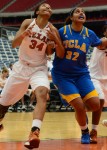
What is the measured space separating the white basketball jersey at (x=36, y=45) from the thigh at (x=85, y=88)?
0.63 metres

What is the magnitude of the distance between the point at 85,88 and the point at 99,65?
90cm

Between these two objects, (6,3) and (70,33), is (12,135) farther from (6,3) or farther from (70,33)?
(6,3)

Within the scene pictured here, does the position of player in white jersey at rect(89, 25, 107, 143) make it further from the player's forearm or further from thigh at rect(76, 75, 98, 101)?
the player's forearm

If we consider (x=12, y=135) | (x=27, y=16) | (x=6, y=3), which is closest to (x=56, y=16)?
(x=27, y=16)

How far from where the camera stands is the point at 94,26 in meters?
30.4

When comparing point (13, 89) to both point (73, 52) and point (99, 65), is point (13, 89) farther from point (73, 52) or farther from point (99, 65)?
point (99, 65)

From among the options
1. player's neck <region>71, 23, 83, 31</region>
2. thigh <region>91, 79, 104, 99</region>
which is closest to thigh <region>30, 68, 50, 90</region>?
player's neck <region>71, 23, 83, 31</region>

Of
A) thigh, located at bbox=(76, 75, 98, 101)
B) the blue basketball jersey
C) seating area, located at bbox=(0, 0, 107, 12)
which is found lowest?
seating area, located at bbox=(0, 0, 107, 12)

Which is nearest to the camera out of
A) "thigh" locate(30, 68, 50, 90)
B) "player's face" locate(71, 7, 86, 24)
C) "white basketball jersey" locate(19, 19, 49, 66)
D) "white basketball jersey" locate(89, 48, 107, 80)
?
"thigh" locate(30, 68, 50, 90)

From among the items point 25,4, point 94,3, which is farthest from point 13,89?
point 25,4

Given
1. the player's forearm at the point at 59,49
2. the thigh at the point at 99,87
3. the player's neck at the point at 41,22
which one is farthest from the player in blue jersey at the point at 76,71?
the thigh at the point at 99,87

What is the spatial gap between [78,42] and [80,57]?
0.21 m

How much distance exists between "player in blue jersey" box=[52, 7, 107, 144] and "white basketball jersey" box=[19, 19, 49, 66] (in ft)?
1.24

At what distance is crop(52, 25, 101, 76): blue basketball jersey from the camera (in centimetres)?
569
